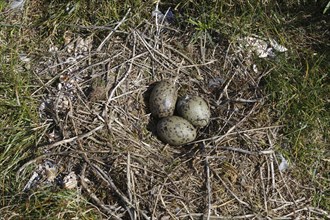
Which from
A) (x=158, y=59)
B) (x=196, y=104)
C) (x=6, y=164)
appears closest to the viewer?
(x=6, y=164)

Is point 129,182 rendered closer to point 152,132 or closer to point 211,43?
point 152,132

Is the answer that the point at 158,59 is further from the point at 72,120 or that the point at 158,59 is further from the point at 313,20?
the point at 313,20

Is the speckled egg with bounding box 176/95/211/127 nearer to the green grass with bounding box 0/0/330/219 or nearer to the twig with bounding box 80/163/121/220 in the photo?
the green grass with bounding box 0/0/330/219

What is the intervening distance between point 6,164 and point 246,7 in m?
1.85

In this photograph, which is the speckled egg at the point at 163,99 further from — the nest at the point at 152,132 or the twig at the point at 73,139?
the twig at the point at 73,139

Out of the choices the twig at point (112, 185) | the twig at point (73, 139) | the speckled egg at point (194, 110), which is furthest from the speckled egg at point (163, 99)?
the twig at point (112, 185)

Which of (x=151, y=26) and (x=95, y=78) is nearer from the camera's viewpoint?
(x=95, y=78)

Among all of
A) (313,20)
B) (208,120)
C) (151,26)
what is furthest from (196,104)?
(313,20)

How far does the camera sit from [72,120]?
3297 millimetres

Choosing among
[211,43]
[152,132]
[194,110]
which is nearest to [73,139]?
[152,132]

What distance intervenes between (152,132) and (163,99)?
0.24 metres

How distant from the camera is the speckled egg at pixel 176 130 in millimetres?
3330

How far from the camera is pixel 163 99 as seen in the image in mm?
3391

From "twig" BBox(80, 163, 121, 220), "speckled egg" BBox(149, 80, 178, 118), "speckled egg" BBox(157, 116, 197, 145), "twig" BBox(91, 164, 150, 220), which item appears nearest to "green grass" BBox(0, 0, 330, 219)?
"twig" BBox(80, 163, 121, 220)
